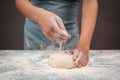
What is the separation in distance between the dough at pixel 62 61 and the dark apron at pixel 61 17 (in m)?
0.21

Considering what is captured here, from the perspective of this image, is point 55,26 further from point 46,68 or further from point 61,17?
point 61,17

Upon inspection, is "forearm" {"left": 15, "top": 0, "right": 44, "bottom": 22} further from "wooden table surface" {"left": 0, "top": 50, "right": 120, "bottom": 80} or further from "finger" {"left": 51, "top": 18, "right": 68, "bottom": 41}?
"wooden table surface" {"left": 0, "top": 50, "right": 120, "bottom": 80}

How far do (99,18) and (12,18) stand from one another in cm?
76

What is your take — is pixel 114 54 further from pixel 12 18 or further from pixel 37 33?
pixel 12 18

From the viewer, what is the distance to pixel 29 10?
108 cm

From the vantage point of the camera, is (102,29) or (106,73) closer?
(106,73)

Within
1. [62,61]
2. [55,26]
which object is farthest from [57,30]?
[62,61]

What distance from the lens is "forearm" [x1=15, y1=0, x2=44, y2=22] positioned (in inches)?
40.9

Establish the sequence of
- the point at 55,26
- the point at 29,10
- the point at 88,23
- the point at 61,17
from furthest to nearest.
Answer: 1. the point at 61,17
2. the point at 88,23
3. the point at 29,10
4. the point at 55,26

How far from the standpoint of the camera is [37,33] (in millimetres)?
1350

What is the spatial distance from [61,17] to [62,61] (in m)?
0.32

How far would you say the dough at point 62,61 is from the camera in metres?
1.07

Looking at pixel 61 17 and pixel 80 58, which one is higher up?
pixel 61 17

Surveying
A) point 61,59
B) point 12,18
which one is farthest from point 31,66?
point 12,18
